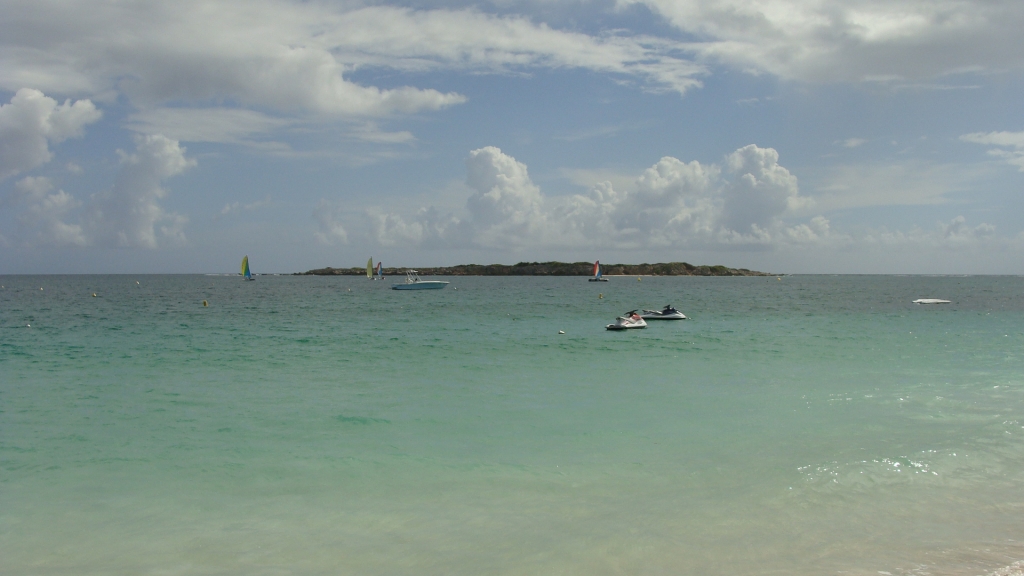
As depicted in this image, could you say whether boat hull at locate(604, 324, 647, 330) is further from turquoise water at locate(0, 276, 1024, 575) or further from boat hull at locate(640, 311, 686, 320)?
turquoise water at locate(0, 276, 1024, 575)

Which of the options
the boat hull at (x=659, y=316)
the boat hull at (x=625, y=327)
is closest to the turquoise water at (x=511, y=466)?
the boat hull at (x=625, y=327)

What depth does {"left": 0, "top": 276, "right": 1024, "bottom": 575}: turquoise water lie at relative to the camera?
25.3 feet

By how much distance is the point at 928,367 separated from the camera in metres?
23.3

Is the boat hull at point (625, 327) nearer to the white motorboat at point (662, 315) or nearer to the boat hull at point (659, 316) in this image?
the white motorboat at point (662, 315)

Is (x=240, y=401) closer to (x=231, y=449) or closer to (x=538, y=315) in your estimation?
(x=231, y=449)

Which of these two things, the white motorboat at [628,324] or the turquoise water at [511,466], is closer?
the turquoise water at [511,466]

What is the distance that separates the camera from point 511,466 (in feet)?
37.2

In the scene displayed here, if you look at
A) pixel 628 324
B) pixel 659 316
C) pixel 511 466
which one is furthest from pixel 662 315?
pixel 511 466

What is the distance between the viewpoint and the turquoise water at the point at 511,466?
25.3 feet

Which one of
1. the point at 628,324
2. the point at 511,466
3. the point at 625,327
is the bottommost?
the point at 511,466

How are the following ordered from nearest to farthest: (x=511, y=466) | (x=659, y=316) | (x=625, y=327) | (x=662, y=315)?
(x=511, y=466) → (x=625, y=327) → (x=659, y=316) → (x=662, y=315)

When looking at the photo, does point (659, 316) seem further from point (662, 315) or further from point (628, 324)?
point (628, 324)

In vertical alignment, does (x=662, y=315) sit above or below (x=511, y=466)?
above

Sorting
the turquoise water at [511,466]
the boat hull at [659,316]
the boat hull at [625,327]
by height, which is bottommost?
the turquoise water at [511,466]
